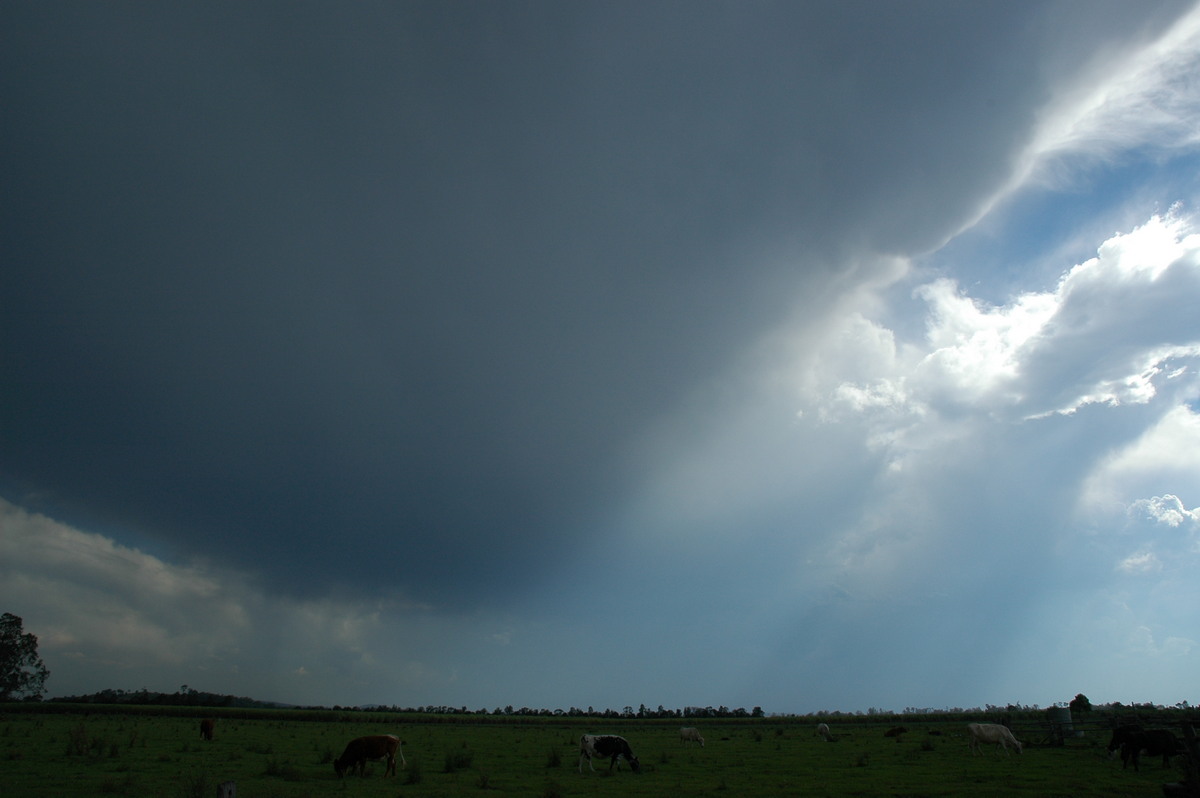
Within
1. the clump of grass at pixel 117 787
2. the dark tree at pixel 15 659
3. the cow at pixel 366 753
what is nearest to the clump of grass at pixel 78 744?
the clump of grass at pixel 117 787

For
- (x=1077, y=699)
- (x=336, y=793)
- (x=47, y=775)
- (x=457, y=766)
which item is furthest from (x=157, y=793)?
(x=1077, y=699)

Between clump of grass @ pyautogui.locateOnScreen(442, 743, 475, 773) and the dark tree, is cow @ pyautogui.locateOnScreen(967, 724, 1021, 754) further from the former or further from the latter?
the dark tree

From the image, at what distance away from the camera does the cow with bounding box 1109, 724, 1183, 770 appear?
26375mm

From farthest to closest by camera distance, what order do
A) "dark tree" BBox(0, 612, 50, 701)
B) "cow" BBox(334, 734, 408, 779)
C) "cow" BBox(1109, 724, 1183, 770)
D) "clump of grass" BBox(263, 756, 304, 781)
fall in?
1. "dark tree" BBox(0, 612, 50, 701)
2. "cow" BBox(1109, 724, 1183, 770)
3. "cow" BBox(334, 734, 408, 779)
4. "clump of grass" BBox(263, 756, 304, 781)

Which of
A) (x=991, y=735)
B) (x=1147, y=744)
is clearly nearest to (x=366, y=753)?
(x=991, y=735)

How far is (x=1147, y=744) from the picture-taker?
2739 centimetres

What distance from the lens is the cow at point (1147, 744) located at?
26.4 meters

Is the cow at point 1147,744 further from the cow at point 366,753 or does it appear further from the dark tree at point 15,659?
the dark tree at point 15,659

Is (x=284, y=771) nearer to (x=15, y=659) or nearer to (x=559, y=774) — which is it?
(x=559, y=774)

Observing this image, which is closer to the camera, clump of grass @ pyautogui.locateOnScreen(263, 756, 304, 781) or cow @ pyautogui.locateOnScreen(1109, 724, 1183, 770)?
clump of grass @ pyautogui.locateOnScreen(263, 756, 304, 781)

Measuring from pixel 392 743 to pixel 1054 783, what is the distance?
2581 centimetres

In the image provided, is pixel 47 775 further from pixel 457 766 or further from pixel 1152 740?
pixel 1152 740

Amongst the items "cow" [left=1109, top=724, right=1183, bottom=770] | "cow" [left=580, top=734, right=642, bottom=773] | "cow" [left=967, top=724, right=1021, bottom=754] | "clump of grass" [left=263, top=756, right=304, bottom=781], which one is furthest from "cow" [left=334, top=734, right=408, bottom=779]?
"cow" [left=1109, top=724, right=1183, bottom=770]

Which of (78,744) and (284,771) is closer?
(284,771)
